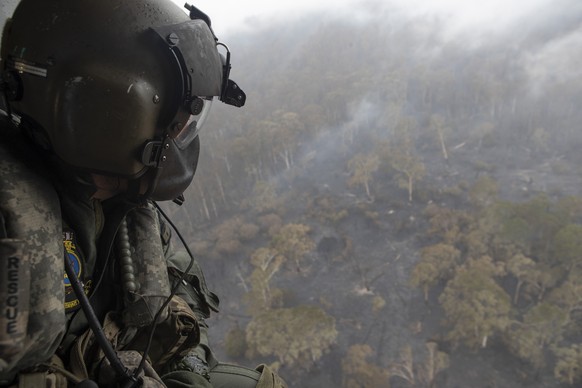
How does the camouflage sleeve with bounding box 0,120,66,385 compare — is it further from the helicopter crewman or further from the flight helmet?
the flight helmet

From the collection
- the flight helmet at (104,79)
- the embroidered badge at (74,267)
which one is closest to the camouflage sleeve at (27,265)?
the flight helmet at (104,79)

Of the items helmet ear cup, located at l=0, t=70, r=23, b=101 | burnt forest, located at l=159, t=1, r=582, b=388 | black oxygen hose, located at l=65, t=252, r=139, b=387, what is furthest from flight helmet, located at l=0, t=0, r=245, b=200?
burnt forest, located at l=159, t=1, r=582, b=388

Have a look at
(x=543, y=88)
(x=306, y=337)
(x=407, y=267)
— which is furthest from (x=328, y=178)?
(x=543, y=88)

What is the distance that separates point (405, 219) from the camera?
32.9m

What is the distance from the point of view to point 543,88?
52.6 m

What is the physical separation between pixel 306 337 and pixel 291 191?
21746 millimetres

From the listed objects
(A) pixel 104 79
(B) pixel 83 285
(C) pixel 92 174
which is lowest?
(B) pixel 83 285

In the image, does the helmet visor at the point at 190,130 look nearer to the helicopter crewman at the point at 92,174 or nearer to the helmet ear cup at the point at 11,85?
the helicopter crewman at the point at 92,174

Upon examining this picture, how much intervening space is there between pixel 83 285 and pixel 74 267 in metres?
0.13

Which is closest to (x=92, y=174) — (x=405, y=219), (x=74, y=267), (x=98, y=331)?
(x=74, y=267)

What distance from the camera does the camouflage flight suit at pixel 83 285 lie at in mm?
1369

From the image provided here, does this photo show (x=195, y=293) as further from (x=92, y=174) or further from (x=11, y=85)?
(x=11, y=85)

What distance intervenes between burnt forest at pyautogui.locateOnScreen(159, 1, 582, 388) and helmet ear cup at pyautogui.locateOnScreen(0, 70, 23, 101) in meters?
19.5

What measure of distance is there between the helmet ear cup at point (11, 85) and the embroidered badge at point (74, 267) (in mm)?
639
